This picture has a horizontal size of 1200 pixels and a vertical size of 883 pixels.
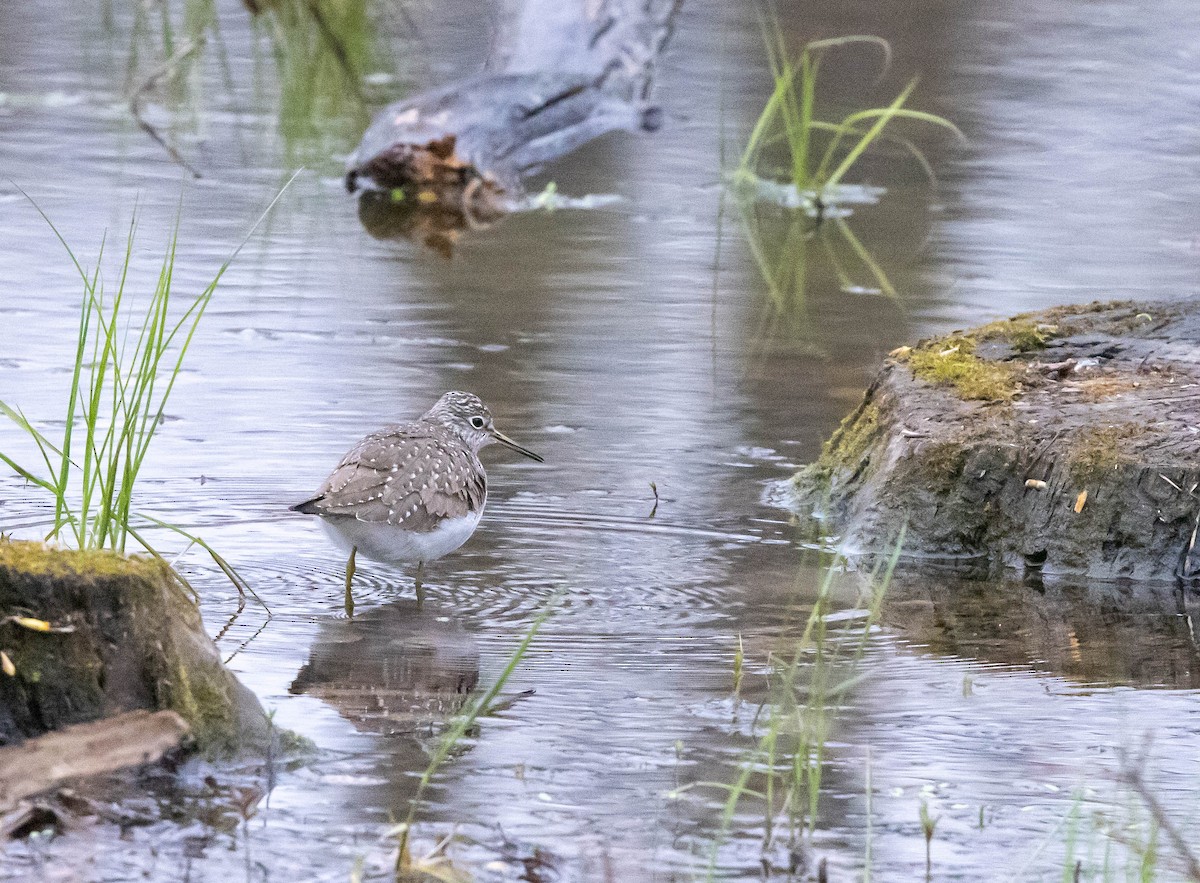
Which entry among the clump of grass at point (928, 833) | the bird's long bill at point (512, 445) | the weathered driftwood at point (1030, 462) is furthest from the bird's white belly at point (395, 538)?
the clump of grass at point (928, 833)

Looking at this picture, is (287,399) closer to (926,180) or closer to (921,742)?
(921,742)

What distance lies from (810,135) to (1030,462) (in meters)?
8.47

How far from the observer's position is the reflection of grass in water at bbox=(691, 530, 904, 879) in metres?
4.45

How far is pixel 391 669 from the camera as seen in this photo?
5.87m

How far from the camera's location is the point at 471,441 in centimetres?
752

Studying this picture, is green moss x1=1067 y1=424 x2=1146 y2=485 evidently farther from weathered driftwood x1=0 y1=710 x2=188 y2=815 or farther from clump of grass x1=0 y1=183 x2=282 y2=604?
weathered driftwood x1=0 y1=710 x2=188 y2=815

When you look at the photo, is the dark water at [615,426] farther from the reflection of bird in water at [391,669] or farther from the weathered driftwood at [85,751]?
the weathered driftwood at [85,751]

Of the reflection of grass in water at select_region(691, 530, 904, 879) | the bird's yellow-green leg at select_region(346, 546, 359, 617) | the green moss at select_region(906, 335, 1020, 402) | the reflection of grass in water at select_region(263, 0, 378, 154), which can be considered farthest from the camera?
the reflection of grass in water at select_region(263, 0, 378, 154)

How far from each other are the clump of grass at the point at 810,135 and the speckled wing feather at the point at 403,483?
5.65 metres

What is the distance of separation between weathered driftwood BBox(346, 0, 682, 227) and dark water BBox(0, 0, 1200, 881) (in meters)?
0.34

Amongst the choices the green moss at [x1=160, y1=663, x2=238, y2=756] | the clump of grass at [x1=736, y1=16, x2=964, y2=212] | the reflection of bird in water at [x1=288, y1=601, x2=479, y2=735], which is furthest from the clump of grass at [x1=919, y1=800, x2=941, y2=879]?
the clump of grass at [x1=736, y1=16, x2=964, y2=212]

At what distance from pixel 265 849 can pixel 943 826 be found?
1.65 meters

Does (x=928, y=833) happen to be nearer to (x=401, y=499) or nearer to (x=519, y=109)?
(x=401, y=499)

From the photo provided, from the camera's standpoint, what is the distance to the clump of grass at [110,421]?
5.03 m
